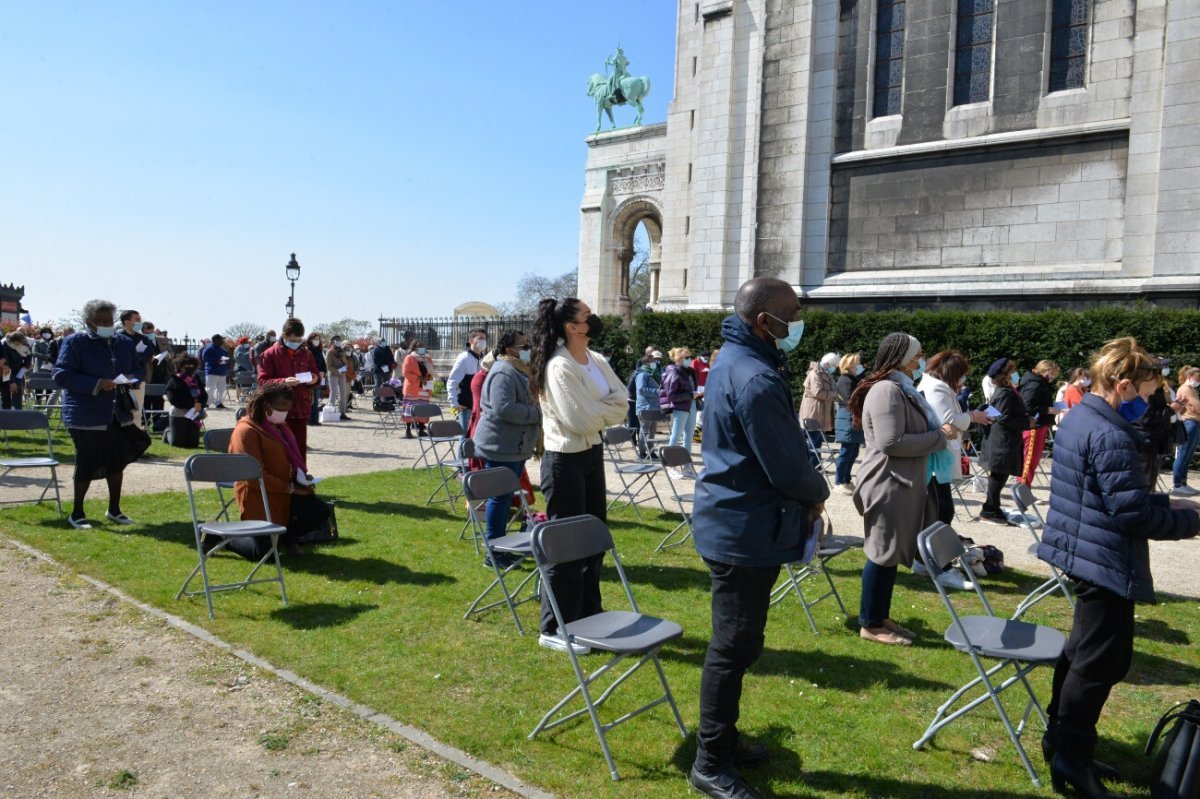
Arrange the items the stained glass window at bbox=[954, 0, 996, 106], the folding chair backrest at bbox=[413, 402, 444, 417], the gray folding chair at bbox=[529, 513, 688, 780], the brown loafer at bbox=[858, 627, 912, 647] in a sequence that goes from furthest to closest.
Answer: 1. the stained glass window at bbox=[954, 0, 996, 106]
2. the folding chair backrest at bbox=[413, 402, 444, 417]
3. the brown loafer at bbox=[858, 627, 912, 647]
4. the gray folding chair at bbox=[529, 513, 688, 780]

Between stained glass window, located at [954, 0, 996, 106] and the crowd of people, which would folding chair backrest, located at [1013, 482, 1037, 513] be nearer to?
the crowd of people

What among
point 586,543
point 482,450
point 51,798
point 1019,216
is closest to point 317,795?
point 51,798

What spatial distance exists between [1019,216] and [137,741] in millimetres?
17958

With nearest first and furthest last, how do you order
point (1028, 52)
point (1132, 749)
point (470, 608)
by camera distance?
point (1132, 749) < point (470, 608) < point (1028, 52)

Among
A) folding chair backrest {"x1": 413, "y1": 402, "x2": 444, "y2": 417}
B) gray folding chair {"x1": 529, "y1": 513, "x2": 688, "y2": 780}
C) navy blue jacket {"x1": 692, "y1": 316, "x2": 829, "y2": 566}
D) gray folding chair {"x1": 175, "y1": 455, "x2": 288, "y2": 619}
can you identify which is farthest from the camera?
folding chair backrest {"x1": 413, "y1": 402, "x2": 444, "y2": 417}

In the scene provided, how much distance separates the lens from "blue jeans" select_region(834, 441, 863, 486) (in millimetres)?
11039

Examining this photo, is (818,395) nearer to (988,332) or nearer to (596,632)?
(988,332)

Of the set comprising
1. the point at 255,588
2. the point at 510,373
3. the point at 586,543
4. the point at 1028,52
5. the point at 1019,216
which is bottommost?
the point at 255,588

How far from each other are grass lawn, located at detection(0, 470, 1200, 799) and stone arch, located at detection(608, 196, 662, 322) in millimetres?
→ 29655

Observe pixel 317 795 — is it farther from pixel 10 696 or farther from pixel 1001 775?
pixel 1001 775

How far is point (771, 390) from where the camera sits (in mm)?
3260

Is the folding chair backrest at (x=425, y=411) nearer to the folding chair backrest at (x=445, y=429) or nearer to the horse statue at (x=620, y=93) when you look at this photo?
the folding chair backrest at (x=445, y=429)

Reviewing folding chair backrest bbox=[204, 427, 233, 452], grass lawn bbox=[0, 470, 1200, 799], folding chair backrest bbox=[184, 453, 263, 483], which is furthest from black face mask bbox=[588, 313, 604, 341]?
folding chair backrest bbox=[204, 427, 233, 452]

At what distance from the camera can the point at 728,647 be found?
338cm
